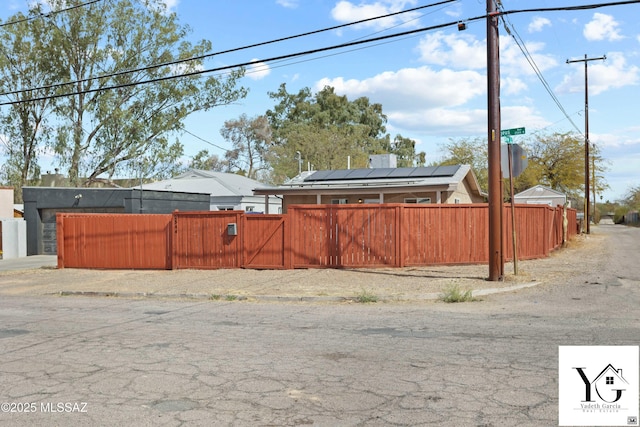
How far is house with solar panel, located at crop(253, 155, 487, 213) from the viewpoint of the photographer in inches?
942

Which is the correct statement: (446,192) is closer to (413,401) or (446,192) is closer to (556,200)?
(413,401)

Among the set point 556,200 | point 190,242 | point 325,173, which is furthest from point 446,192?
point 556,200

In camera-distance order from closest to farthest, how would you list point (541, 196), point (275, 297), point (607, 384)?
point (607, 384) → point (275, 297) → point (541, 196)

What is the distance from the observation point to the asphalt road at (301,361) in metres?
5.05

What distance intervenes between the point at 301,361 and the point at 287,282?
→ 7687mm

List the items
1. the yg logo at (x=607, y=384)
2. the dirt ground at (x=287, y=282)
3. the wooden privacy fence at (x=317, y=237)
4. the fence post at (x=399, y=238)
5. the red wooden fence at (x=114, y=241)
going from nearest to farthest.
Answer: the yg logo at (x=607, y=384)
the dirt ground at (x=287, y=282)
the fence post at (x=399, y=238)
the wooden privacy fence at (x=317, y=237)
the red wooden fence at (x=114, y=241)

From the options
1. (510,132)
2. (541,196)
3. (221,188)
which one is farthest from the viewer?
(541,196)

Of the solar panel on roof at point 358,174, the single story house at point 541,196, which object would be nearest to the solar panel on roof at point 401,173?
the solar panel on roof at point 358,174

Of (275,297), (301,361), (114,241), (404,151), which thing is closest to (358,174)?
(114,241)

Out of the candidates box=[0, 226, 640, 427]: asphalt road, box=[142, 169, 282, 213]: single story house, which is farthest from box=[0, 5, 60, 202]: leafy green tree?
box=[0, 226, 640, 427]: asphalt road

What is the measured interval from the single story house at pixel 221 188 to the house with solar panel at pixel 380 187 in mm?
8756

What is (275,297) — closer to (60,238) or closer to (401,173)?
(60,238)

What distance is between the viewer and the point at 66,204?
1096 inches

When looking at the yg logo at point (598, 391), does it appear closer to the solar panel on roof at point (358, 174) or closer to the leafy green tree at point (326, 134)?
the solar panel on roof at point (358, 174)
